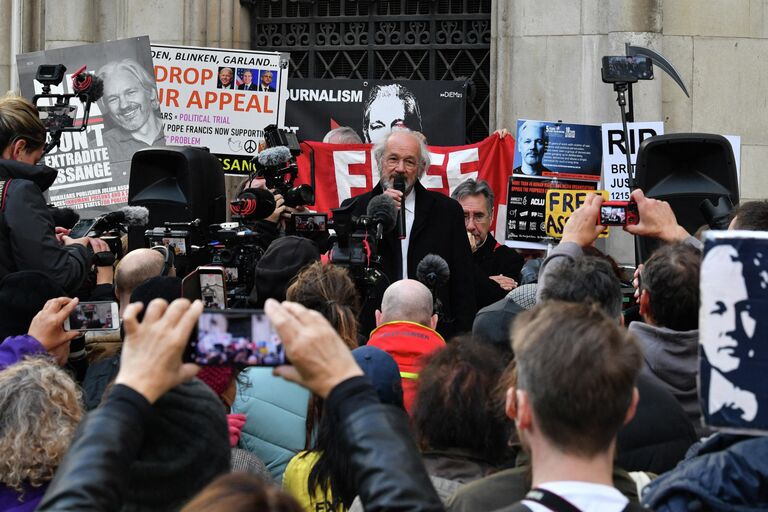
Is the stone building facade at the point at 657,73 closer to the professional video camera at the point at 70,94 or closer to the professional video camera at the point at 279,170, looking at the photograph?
the professional video camera at the point at 279,170

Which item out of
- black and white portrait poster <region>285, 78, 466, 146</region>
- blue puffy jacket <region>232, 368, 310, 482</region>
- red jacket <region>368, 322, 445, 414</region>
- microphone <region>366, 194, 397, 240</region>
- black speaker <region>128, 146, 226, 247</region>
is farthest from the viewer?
black and white portrait poster <region>285, 78, 466, 146</region>

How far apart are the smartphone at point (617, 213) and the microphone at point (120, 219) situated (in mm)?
2593

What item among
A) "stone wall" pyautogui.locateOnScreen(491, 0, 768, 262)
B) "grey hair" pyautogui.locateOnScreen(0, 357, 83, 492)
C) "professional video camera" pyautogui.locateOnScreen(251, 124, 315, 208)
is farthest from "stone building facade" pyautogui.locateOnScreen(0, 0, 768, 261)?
"grey hair" pyautogui.locateOnScreen(0, 357, 83, 492)

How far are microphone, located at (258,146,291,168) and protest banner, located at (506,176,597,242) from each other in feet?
7.29

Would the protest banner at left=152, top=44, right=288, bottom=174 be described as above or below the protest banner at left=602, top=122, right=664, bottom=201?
above

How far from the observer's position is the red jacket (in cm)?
450

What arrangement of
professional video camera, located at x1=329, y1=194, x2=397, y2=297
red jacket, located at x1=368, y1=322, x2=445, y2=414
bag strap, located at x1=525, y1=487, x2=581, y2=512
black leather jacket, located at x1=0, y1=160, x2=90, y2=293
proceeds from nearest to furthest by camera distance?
bag strap, located at x1=525, y1=487, x2=581, y2=512, red jacket, located at x1=368, y1=322, x2=445, y2=414, black leather jacket, located at x1=0, y1=160, x2=90, y2=293, professional video camera, located at x1=329, y1=194, x2=397, y2=297

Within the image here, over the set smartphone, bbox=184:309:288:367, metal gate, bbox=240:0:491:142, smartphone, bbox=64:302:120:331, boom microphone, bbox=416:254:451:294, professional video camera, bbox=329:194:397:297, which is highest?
metal gate, bbox=240:0:491:142

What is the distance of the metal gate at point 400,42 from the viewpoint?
10859 mm

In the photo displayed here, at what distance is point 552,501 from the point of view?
93.7 inches

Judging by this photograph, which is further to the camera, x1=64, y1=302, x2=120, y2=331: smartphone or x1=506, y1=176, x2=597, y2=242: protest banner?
x1=506, y1=176, x2=597, y2=242: protest banner

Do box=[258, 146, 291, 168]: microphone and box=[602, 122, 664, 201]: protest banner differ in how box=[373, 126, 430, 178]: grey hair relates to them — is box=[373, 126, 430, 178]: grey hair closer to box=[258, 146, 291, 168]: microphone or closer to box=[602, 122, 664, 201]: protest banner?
box=[258, 146, 291, 168]: microphone

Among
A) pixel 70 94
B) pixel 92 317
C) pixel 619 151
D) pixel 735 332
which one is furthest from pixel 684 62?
pixel 735 332

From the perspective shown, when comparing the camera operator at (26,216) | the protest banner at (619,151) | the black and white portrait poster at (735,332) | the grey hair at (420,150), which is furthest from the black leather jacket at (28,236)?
the protest banner at (619,151)
